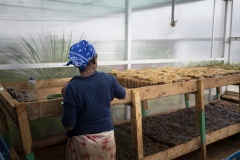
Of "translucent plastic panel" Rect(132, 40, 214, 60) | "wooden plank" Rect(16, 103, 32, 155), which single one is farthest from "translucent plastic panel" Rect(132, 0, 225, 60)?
"wooden plank" Rect(16, 103, 32, 155)

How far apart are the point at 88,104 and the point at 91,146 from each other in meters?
0.32

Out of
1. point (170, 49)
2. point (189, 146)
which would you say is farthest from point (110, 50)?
point (189, 146)

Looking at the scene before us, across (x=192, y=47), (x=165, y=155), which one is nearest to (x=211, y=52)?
(x=192, y=47)

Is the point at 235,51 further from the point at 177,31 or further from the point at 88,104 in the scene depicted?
the point at 88,104

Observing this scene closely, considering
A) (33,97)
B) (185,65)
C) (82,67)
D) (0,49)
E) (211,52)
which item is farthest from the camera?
(211,52)

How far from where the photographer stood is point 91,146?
1.58 m

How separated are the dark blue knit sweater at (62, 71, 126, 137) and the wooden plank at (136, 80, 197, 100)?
0.56 meters

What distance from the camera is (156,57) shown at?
4168 mm

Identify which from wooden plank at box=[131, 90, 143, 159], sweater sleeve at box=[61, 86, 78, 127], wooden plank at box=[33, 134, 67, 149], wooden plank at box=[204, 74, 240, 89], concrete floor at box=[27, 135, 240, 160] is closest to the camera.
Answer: sweater sleeve at box=[61, 86, 78, 127]

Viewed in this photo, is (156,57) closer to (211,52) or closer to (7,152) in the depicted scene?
(211,52)

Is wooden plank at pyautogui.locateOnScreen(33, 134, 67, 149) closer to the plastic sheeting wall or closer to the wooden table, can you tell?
the wooden table

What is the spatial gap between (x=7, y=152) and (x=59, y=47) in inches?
61.0

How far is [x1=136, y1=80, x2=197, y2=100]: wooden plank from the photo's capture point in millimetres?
2160

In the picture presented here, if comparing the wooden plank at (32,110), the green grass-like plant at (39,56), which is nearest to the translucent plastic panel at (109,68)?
the green grass-like plant at (39,56)
